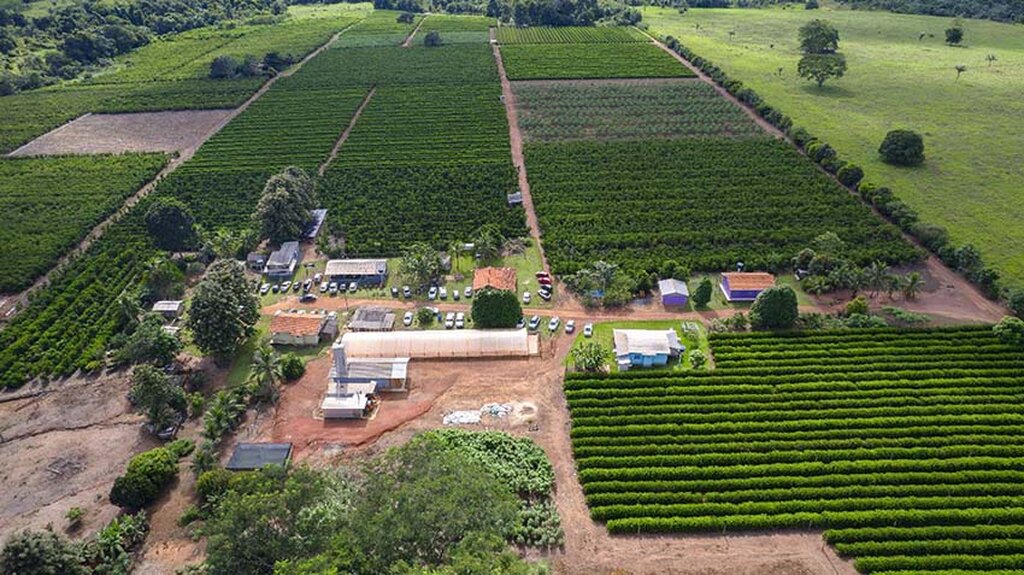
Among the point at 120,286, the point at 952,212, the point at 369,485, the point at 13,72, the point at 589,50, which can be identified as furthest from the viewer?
the point at 589,50

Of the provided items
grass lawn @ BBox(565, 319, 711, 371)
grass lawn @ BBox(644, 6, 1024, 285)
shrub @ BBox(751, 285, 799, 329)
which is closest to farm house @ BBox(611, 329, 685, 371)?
grass lawn @ BBox(565, 319, 711, 371)

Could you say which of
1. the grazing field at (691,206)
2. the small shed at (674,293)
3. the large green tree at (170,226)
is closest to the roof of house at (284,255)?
the large green tree at (170,226)

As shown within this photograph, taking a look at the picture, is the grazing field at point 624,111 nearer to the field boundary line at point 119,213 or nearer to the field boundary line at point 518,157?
the field boundary line at point 518,157

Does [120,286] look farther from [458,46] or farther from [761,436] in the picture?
[458,46]

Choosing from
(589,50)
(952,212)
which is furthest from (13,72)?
(952,212)

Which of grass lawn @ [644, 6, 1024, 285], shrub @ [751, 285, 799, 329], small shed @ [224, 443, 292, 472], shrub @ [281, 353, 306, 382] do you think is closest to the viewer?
small shed @ [224, 443, 292, 472]

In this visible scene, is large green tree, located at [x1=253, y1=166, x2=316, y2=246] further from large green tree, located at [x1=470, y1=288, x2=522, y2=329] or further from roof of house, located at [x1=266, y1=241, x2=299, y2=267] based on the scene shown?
large green tree, located at [x1=470, y1=288, x2=522, y2=329]

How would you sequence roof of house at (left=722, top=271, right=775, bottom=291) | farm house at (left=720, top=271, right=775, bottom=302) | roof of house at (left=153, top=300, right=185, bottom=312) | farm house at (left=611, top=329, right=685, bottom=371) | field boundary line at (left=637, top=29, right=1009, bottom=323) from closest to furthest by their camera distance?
farm house at (left=611, top=329, right=685, bottom=371) → field boundary line at (left=637, top=29, right=1009, bottom=323) → roof of house at (left=153, top=300, right=185, bottom=312) → farm house at (left=720, top=271, right=775, bottom=302) → roof of house at (left=722, top=271, right=775, bottom=291)
